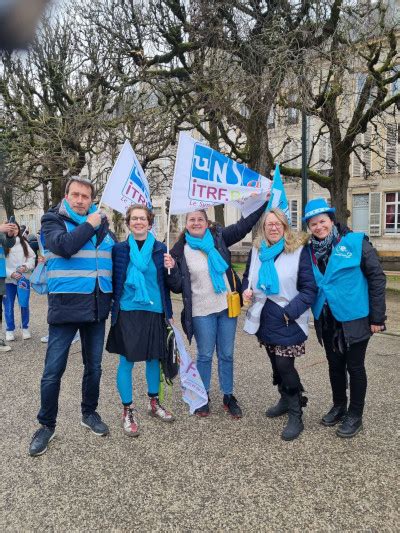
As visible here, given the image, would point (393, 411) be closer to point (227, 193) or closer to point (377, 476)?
point (377, 476)

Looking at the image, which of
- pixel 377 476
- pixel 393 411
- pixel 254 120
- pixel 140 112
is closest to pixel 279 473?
pixel 377 476

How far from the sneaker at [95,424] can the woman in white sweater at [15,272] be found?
345 centimetres

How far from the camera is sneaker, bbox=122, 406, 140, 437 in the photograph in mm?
3406

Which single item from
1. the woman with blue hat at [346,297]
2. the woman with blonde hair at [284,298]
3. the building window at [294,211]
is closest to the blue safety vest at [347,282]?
the woman with blue hat at [346,297]

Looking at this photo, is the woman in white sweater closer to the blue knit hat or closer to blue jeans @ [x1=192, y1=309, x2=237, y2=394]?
blue jeans @ [x1=192, y1=309, x2=237, y2=394]

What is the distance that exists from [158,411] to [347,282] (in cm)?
189

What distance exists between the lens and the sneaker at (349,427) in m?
3.32

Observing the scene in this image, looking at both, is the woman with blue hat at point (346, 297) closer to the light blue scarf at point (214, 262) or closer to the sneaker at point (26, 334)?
the light blue scarf at point (214, 262)

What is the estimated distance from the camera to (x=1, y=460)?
10.1 ft

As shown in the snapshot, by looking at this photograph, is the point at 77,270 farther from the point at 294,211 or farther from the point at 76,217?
the point at 294,211

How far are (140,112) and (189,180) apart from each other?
22.7 ft

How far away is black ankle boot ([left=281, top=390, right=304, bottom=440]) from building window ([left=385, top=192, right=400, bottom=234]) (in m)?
24.7

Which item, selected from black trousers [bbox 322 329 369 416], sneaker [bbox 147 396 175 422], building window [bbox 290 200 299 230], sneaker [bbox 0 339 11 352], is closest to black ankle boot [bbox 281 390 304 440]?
black trousers [bbox 322 329 369 416]

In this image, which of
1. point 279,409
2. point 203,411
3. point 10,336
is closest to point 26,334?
point 10,336
